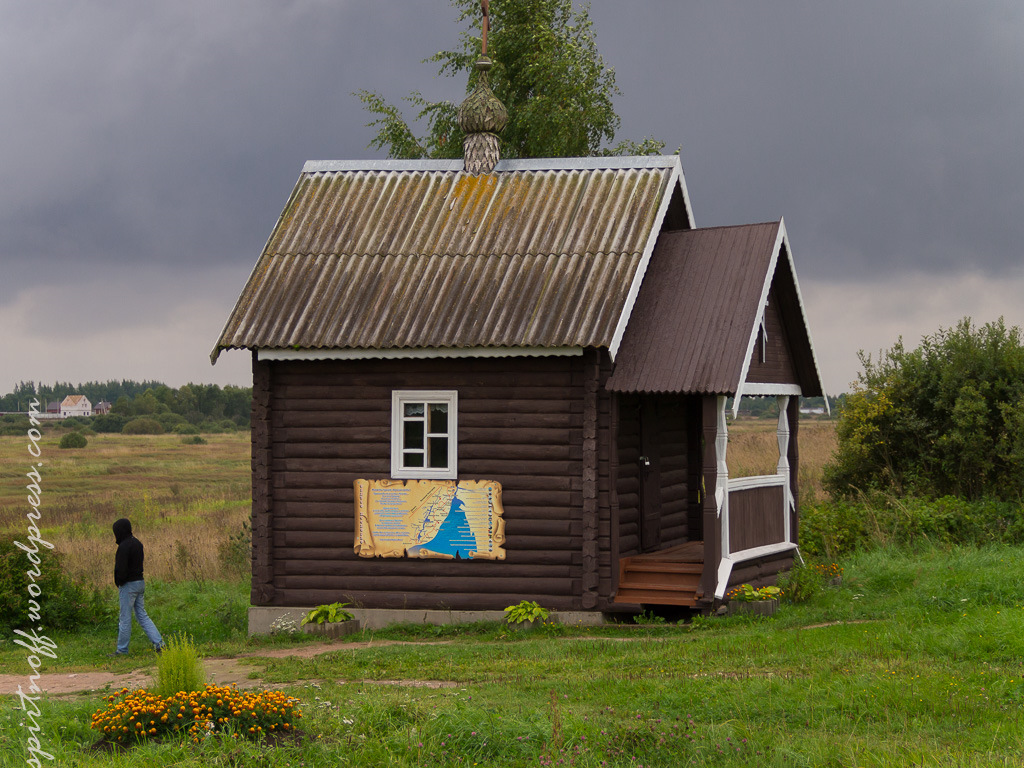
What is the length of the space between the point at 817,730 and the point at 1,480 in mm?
46202

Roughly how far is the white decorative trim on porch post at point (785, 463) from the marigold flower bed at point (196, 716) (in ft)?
34.1

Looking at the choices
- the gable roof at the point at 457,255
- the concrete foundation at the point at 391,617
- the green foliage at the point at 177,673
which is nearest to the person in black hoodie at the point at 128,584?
the concrete foundation at the point at 391,617

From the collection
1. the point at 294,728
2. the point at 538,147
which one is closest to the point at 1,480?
the point at 538,147

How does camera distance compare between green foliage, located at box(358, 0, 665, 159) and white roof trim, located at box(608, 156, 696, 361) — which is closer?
white roof trim, located at box(608, 156, 696, 361)

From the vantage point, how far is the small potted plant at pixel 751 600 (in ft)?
48.2

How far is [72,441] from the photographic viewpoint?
61.5m

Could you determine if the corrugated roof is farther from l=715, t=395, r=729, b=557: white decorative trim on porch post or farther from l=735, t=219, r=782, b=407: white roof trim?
l=715, t=395, r=729, b=557: white decorative trim on porch post

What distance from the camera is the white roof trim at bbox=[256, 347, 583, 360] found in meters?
14.8

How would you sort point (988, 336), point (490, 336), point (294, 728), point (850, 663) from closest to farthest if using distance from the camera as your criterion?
1. point (294, 728)
2. point (850, 663)
3. point (490, 336)
4. point (988, 336)

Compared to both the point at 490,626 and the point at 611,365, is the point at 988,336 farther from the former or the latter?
the point at 490,626

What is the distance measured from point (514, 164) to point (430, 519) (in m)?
6.11

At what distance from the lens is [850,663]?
10.9m

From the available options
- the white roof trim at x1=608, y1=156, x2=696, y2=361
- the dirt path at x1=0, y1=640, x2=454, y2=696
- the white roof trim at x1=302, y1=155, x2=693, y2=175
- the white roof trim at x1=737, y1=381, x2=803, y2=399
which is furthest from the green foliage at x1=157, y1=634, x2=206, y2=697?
the white roof trim at x1=302, y1=155, x2=693, y2=175

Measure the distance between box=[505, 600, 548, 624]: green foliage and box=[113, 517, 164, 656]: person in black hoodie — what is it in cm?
461
